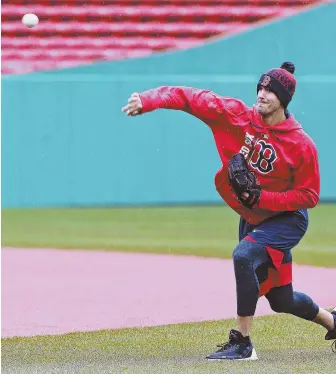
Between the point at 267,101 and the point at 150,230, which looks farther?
the point at 150,230

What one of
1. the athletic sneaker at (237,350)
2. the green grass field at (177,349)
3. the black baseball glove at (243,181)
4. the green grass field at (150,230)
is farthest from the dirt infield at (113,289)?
the black baseball glove at (243,181)

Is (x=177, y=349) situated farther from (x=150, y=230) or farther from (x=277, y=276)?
(x=150, y=230)

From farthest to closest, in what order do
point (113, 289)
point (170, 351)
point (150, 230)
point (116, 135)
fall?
point (116, 135) < point (150, 230) < point (113, 289) < point (170, 351)

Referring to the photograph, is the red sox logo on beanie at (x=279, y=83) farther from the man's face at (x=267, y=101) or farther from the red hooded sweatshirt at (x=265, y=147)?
the red hooded sweatshirt at (x=265, y=147)

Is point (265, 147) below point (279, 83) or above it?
below

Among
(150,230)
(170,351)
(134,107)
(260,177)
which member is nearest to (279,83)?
(260,177)

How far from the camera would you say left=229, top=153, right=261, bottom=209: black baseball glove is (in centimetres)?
600

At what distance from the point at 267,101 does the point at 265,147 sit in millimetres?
260

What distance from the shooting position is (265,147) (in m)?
6.13

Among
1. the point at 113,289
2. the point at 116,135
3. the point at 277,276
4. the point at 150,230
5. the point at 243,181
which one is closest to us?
the point at 243,181

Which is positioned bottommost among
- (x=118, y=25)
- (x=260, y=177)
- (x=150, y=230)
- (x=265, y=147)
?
(x=150, y=230)

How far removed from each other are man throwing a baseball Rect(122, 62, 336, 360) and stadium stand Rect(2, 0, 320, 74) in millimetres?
15001

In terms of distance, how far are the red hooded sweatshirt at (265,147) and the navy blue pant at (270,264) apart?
0.12 meters

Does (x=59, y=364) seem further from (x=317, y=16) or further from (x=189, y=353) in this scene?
(x=317, y=16)
